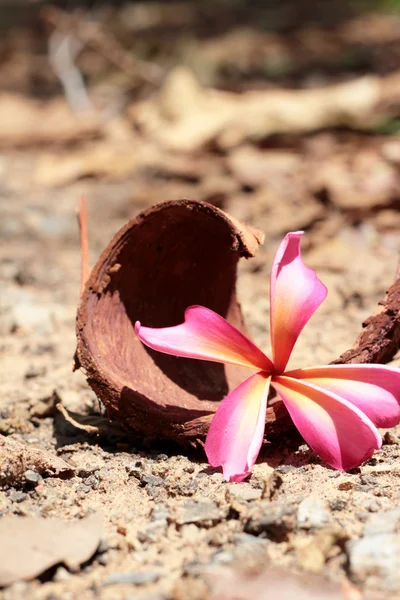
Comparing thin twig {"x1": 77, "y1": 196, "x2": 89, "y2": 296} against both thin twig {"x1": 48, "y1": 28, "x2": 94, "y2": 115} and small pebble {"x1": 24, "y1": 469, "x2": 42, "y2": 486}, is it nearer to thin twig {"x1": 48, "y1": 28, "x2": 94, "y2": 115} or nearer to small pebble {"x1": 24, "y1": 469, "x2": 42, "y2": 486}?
small pebble {"x1": 24, "y1": 469, "x2": 42, "y2": 486}

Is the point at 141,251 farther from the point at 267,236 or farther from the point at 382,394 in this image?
the point at 267,236

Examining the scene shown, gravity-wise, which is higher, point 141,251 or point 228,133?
point 228,133

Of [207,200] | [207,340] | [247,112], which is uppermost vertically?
[247,112]

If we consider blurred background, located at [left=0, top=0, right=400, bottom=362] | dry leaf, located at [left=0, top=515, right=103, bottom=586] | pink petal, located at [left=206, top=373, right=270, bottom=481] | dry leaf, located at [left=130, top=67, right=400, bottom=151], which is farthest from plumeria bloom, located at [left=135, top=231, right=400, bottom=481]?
dry leaf, located at [left=130, top=67, right=400, bottom=151]

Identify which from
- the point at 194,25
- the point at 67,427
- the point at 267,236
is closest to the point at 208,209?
the point at 67,427

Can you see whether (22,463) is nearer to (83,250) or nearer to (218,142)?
(83,250)

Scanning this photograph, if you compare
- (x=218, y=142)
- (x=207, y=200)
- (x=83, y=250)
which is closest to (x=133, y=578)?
(x=83, y=250)
